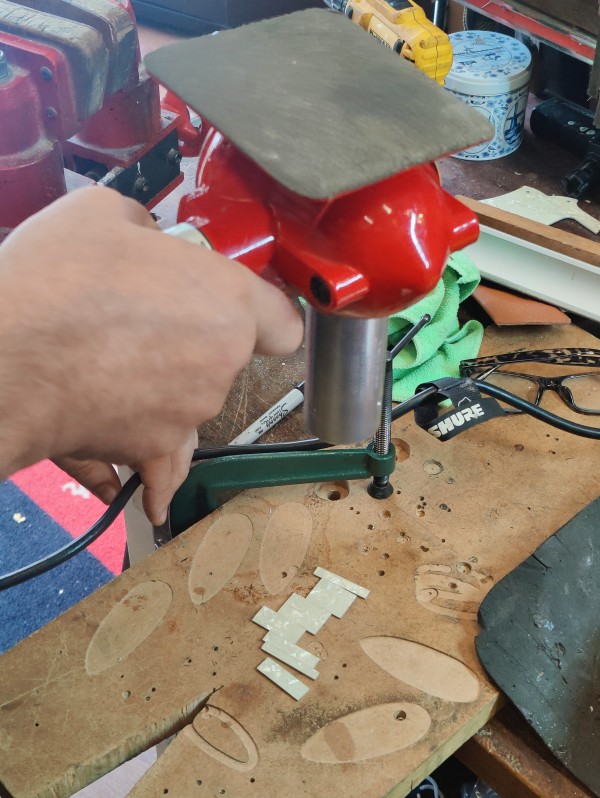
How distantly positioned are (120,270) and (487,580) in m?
0.44

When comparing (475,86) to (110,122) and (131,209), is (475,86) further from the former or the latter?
(131,209)

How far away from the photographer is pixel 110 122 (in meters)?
0.91

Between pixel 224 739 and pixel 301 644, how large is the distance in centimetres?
9

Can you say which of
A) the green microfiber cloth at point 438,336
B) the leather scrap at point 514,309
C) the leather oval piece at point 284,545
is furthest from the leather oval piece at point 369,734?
the leather scrap at point 514,309

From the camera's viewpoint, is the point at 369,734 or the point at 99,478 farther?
the point at 99,478

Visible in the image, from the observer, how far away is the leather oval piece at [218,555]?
0.64 metres

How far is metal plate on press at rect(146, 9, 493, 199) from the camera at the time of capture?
0.33 metres

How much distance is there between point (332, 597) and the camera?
631 millimetres

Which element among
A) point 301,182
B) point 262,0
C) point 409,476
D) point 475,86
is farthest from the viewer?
point 262,0

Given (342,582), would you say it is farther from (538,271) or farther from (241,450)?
(538,271)

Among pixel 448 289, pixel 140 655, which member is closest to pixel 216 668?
pixel 140 655

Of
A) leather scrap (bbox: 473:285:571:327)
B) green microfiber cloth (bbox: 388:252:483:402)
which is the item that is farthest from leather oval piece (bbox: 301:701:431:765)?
leather scrap (bbox: 473:285:571:327)

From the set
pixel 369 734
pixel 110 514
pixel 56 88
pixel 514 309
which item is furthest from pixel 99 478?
pixel 514 309

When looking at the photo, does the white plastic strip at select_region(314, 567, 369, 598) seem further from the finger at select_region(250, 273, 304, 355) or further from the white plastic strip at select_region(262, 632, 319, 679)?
the finger at select_region(250, 273, 304, 355)
